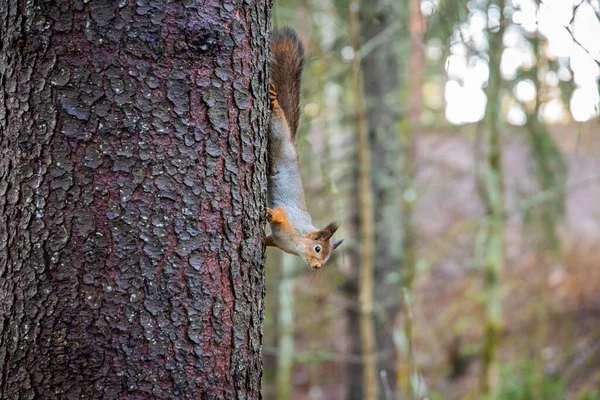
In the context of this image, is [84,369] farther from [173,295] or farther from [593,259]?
[593,259]

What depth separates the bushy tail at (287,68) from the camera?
8.07 feet

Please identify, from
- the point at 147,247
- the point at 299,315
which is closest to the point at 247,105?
the point at 147,247

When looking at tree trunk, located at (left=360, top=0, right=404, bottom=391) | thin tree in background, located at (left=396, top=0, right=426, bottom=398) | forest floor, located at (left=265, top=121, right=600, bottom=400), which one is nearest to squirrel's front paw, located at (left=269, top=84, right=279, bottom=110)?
thin tree in background, located at (left=396, top=0, right=426, bottom=398)

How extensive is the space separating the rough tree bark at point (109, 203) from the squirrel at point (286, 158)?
0.85 meters

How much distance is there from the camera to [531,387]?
260 inches

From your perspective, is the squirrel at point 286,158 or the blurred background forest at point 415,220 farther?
the blurred background forest at point 415,220

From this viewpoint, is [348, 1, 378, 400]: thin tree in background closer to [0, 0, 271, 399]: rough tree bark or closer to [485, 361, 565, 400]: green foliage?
[485, 361, 565, 400]: green foliage

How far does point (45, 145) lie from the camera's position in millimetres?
1517

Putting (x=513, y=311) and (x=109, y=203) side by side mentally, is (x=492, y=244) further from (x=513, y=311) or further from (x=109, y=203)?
(x=513, y=311)

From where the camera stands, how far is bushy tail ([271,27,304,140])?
2.46m

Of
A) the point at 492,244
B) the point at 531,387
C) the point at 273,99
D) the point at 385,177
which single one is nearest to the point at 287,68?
the point at 273,99

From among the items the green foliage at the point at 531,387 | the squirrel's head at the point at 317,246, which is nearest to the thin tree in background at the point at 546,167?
the green foliage at the point at 531,387

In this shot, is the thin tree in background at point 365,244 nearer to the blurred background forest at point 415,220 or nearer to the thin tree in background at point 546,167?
the blurred background forest at point 415,220

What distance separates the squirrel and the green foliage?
4275 mm
